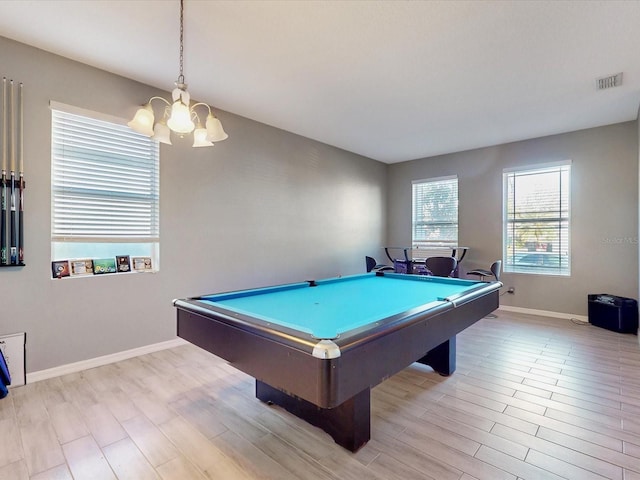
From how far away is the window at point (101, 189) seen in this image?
9.04ft

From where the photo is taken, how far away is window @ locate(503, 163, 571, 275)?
467 cm

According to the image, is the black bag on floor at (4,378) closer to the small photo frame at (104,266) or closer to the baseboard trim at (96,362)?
the baseboard trim at (96,362)

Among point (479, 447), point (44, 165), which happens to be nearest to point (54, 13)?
point (44, 165)

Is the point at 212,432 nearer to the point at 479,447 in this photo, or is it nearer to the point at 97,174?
the point at 479,447

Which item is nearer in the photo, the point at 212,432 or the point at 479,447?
the point at 479,447

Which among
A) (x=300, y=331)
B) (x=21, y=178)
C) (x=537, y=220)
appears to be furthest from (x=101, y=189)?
(x=537, y=220)

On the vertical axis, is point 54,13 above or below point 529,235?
above

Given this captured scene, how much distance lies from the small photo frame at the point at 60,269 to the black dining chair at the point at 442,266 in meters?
4.30

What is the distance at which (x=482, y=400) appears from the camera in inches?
89.5

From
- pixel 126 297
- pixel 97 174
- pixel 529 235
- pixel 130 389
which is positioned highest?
pixel 97 174

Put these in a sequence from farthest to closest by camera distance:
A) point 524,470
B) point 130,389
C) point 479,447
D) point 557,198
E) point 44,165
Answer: point 557,198 → point 44,165 → point 130,389 → point 479,447 → point 524,470

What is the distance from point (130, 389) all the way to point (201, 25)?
279 cm

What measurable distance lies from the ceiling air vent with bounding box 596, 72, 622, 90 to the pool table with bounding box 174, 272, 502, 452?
2.28 m

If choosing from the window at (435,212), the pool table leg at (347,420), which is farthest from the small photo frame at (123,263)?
the window at (435,212)
